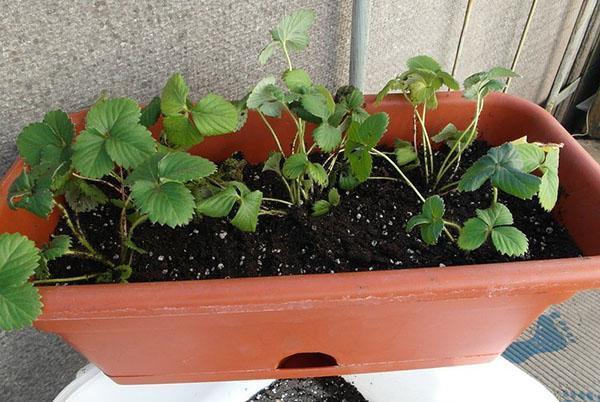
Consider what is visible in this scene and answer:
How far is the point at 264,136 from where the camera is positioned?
715 millimetres

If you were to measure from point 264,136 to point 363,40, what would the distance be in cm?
21

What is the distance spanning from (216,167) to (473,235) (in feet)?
Result: 0.89

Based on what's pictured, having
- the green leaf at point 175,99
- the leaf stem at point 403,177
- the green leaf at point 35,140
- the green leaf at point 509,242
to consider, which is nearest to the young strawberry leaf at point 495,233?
the green leaf at point 509,242

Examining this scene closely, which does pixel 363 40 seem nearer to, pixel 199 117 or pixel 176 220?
pixel 199 117

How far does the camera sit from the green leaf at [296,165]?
60cm

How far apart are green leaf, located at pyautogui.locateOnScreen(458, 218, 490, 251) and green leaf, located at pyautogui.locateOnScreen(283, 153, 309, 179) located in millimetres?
185

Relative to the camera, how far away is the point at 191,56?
720mm

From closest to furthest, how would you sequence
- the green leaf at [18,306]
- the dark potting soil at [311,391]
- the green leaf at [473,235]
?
the green leaf at [18,306], the green leaf at [473,235], the dark potting soil at [311,391]

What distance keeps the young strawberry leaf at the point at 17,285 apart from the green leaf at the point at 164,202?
0.10 m

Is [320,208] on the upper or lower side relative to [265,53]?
lower

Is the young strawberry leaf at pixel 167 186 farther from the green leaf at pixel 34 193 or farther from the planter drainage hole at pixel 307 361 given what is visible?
the planter drainage hole at pixel 307 361

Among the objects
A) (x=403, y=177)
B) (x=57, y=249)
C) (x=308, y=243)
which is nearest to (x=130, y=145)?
(x=57, y=249)

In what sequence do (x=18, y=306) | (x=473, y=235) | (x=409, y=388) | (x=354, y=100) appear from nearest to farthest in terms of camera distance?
1. (x=18, y=306)
2. (x=473, y=235)
3. (x=354, y=100)
4. (x=409, y=388)

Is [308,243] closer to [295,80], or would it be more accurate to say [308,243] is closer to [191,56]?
[295,80]
